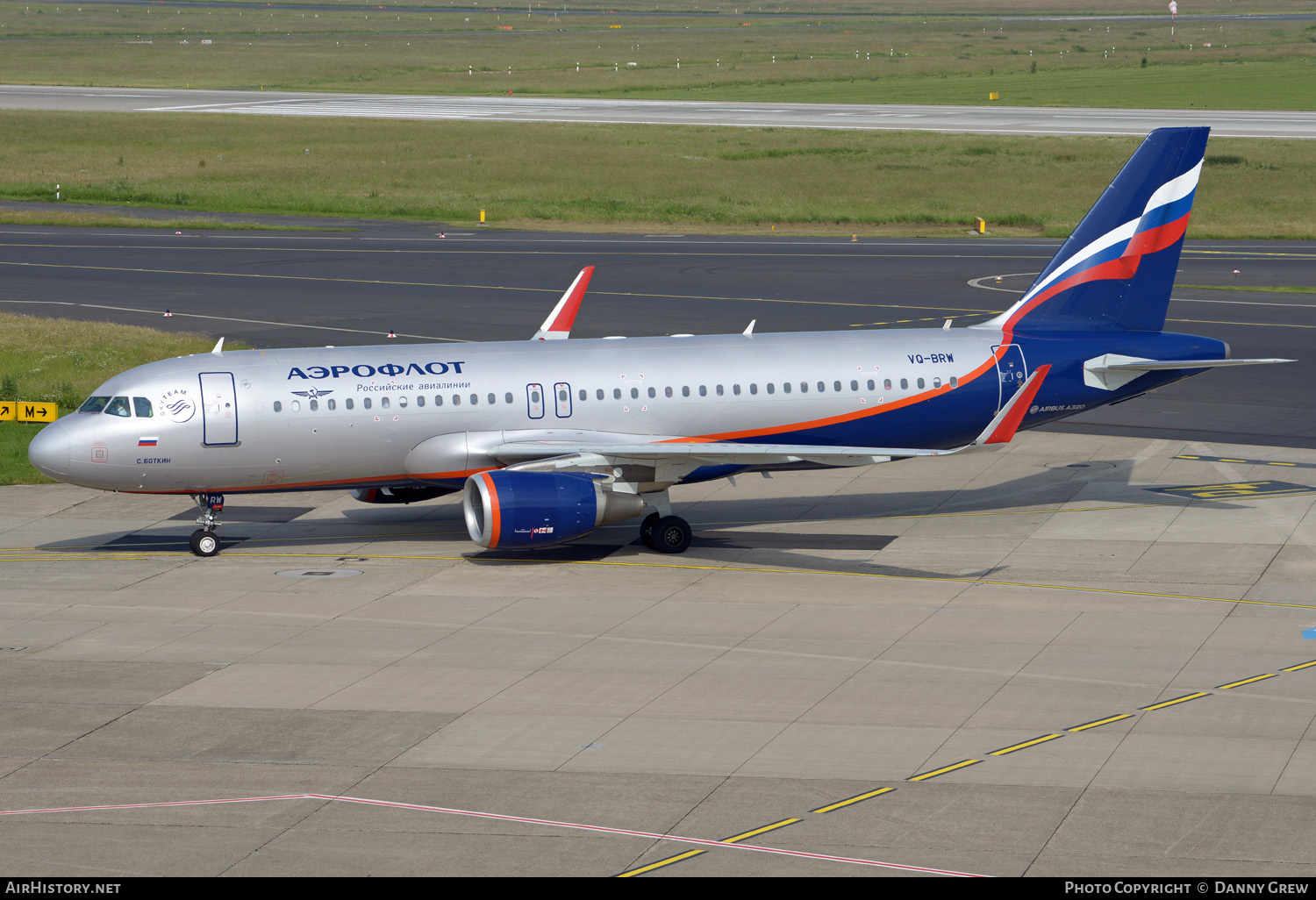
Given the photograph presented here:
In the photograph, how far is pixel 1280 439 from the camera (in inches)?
1729

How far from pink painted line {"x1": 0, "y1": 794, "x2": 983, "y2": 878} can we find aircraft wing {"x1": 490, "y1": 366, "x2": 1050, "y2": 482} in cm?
1338

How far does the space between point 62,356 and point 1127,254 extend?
36.5 m

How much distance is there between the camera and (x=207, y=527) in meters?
34.9

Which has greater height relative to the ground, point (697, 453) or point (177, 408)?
point (177, 408)

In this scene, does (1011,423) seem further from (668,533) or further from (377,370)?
(377,370)

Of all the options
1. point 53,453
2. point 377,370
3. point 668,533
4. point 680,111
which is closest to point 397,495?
point 377,370

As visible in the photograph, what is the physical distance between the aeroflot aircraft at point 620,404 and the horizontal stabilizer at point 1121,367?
0.17 feet

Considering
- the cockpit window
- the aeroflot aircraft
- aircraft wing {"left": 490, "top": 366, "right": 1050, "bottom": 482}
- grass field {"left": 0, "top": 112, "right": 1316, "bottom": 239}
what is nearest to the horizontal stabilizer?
the aeroflot aircraft

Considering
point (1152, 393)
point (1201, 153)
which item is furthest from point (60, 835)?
point (1152, 393)

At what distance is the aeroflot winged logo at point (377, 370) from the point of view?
112 ft

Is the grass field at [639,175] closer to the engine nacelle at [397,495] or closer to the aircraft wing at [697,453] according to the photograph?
the engine nacelle at [397,495]

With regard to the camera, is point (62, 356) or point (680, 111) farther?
point (680, 111)

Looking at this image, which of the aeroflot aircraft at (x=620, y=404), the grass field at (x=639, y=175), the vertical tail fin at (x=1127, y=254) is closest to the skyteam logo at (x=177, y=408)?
the aeroflot aircraft at (x=620, y=404)

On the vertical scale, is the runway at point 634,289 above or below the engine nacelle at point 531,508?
above
